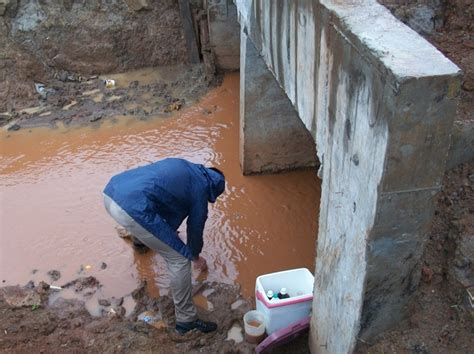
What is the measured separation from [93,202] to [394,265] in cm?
432

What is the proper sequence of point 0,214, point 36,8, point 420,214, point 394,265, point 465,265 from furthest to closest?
point 36,8 → point 0,214 → point 465,265 → point 394,265 → point 420,214

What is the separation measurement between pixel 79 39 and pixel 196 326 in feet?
21.9

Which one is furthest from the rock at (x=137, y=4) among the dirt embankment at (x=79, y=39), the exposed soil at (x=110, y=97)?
the exposed soil at (x=110, y=97)

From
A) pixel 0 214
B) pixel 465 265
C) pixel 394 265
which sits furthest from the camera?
pixel 0 214

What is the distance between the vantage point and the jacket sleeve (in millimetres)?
4219

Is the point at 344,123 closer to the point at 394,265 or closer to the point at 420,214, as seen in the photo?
the point at 420,214

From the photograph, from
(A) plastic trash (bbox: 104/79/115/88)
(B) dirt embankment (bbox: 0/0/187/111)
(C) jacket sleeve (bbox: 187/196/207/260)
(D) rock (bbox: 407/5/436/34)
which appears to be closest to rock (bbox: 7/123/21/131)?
(B) dirt embankment (bbox: 0/0/187/111)

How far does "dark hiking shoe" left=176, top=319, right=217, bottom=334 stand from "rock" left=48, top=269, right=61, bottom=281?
62.1 inches

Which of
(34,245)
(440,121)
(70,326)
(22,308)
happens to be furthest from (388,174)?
(34,245)

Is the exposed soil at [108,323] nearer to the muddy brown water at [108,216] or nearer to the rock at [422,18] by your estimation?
the muddy brown water at [108,216]

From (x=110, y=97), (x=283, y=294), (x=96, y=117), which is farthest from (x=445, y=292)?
(x=110, y=97)

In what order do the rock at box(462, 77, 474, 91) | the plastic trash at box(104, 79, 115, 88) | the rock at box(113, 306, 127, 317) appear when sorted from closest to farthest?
the rock at box(462, 77, 474, 91) < the rock at box(113, 306, 127, 317) < the plastic trash at box(104, 79, 115, 88)

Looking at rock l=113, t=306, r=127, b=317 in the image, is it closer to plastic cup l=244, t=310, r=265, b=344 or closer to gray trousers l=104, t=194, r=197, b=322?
gray trousers l=104, t=194, r=197, b=322

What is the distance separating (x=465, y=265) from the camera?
11.1 feet
